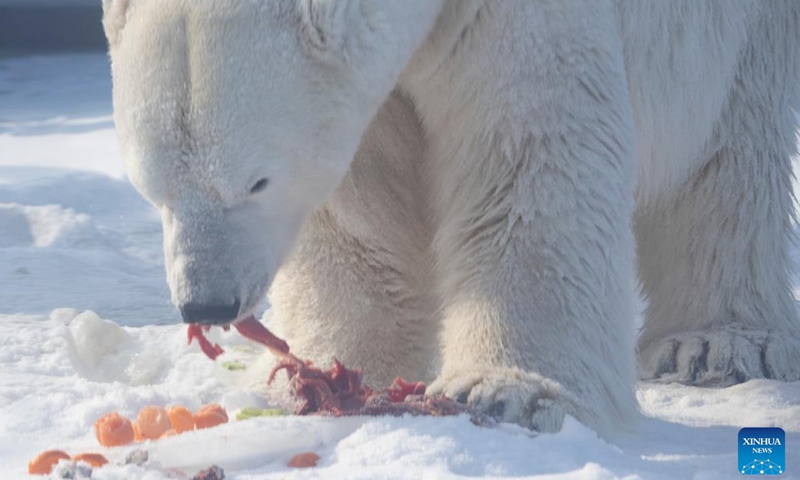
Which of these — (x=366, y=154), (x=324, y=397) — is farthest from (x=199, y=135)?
(x=366, y=154)

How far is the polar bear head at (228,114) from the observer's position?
234 cm

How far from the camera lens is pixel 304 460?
2.34m

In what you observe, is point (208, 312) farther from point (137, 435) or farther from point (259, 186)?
point (137, 435)

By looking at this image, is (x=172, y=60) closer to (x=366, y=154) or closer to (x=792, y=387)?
(x=366, y=154)

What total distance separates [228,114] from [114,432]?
2.10 feet

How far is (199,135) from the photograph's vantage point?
233 centimetres

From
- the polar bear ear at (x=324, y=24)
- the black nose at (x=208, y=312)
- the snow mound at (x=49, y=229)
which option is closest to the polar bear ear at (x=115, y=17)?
the polar bear ear at (x=324, y=24)

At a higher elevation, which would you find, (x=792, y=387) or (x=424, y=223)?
(x=424, y=223)

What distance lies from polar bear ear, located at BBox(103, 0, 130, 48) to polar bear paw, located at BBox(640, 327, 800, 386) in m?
1.76

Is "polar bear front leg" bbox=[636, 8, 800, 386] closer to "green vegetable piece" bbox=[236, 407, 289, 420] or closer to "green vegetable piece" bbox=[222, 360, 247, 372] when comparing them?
"green vegetable piece" bbox=[222, 360, 247, 372]

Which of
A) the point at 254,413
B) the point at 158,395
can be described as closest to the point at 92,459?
the point at 254,413

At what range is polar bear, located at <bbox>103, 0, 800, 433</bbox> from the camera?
2.38m

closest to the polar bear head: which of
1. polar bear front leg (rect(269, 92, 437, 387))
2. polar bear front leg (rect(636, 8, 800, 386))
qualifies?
polar bear front leg (rect(269, 92, 437, 387))

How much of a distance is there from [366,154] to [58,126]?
4663 mm
